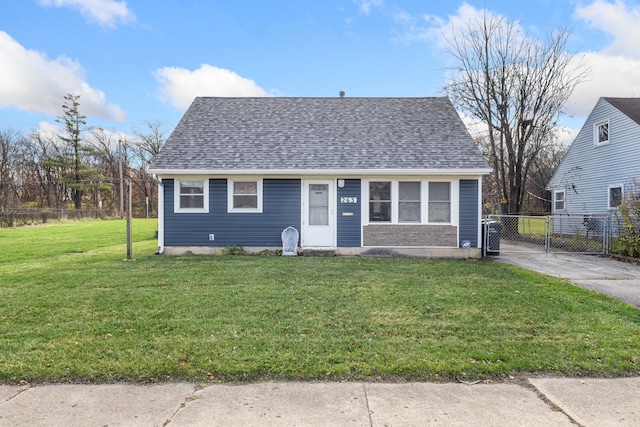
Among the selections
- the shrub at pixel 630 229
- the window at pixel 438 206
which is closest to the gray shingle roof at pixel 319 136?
the window at pixel 438 206

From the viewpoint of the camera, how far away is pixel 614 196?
15.4m

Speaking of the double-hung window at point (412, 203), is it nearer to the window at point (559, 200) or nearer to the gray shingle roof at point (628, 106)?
the gray shingle roof at point (628, 106)

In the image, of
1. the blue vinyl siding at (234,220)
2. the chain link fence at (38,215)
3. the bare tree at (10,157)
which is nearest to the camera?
the blue vinyl siding at (234,220)

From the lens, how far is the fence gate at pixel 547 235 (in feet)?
35.4

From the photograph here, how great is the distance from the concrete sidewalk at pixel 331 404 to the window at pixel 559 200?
19.0 m

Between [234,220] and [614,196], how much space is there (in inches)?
616

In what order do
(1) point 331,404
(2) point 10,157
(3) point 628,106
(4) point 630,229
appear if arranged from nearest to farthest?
(1) point 331,404
(4) point 630,229
(3) point 628,106
(2) point 10,157

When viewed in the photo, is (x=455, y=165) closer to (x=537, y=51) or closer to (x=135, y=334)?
(x=135, y=334)

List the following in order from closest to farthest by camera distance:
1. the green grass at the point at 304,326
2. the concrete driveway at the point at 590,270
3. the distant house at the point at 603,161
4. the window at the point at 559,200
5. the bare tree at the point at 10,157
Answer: the green grass at the point at 304,326
the concrete driveway at the point at 590,270
the distant house at the point at 603,161
the window at the point at 559,200
the bare tree at the point at 10,157

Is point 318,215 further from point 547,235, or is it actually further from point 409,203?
point 547,235

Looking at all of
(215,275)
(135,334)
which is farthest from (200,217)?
(135,334)

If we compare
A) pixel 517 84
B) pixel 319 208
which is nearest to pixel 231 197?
pixel 319 208

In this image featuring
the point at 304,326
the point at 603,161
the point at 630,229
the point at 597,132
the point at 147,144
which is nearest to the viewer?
the point at 304,326

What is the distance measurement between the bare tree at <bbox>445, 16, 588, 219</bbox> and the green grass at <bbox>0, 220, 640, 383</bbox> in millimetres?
11808
